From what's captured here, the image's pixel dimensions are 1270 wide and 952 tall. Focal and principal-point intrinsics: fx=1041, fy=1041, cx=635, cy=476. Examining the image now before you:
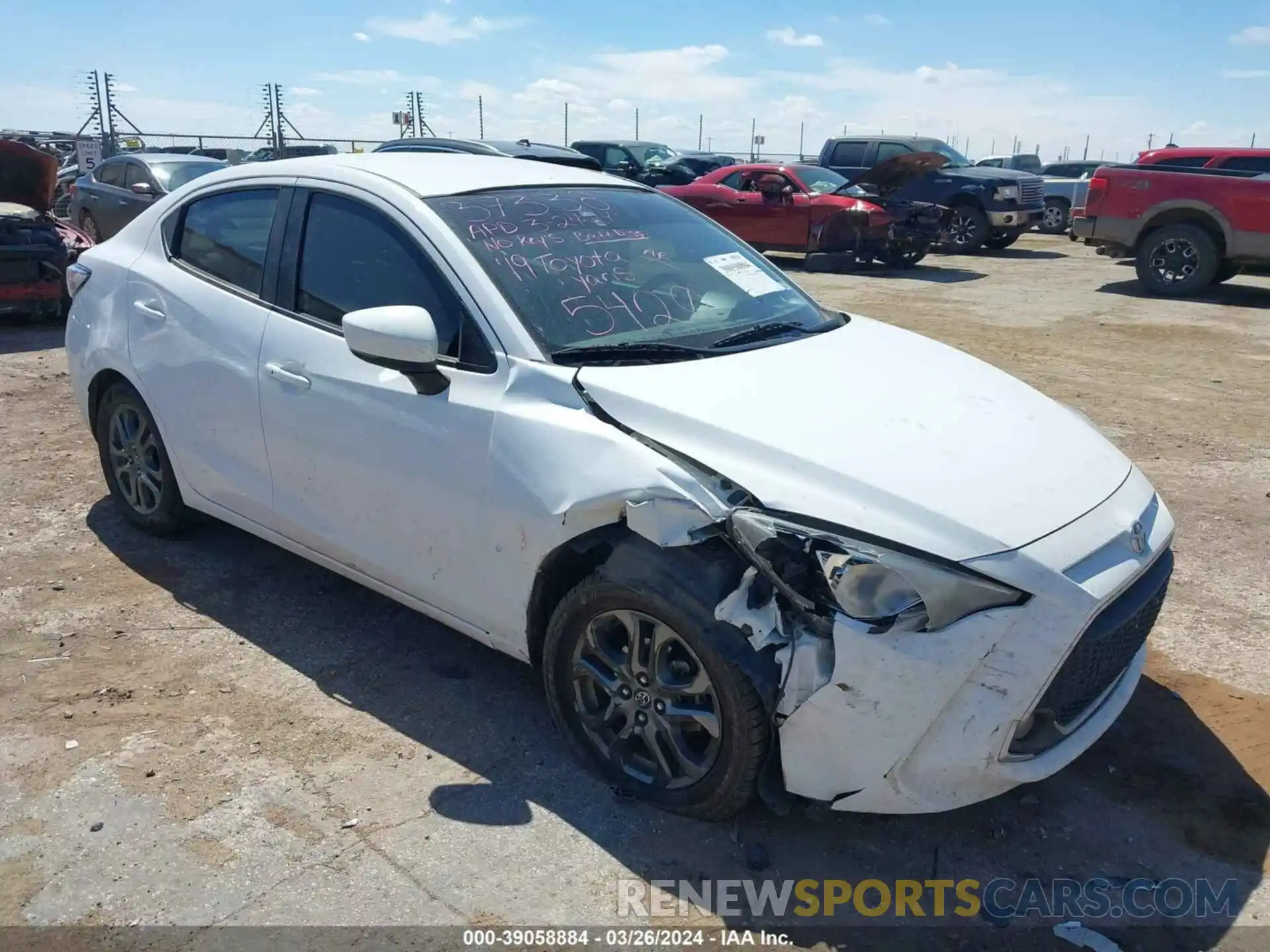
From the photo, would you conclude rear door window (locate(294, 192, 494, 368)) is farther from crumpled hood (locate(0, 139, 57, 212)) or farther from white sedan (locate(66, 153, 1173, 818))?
crumpled hood (locate(0, 139, 57, 212))

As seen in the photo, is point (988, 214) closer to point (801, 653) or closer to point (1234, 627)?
point (1234, 627)

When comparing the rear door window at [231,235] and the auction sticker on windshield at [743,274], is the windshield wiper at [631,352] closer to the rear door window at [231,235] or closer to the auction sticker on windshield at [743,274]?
the auction sticker on windshield at [743,274]

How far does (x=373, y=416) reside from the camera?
3402 millimetres

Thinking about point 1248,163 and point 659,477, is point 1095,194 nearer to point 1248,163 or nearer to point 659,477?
point 1248,163

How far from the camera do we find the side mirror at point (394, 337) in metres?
3.10

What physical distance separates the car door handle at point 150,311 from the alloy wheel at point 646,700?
2.46 m

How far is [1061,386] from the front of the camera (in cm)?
824

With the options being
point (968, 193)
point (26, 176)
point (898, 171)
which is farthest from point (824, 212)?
point (26, 176)

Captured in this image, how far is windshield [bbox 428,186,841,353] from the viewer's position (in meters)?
3.32

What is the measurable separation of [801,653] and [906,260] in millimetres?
14867

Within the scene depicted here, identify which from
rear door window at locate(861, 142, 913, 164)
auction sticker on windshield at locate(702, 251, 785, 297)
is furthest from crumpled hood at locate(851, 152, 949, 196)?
auction sticker on windshield at locate(702, 251, 785, 297)

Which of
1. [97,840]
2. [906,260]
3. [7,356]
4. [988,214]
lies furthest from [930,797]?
[988,214]

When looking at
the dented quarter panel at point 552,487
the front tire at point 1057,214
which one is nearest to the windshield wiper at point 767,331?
the dented quarter panel at point 552,487

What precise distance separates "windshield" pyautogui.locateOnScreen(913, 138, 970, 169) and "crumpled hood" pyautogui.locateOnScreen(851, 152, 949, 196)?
47cm
